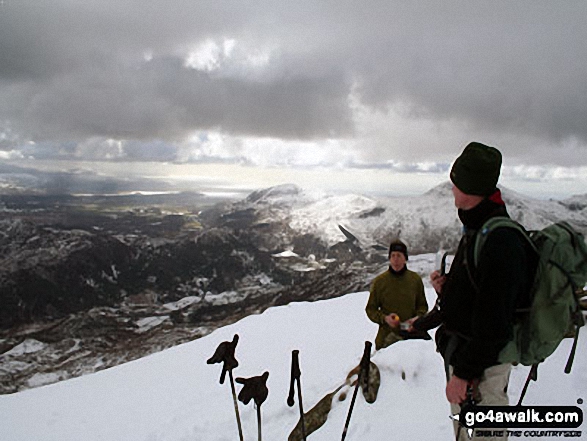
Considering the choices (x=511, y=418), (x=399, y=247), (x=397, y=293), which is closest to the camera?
(x=511, y=418)

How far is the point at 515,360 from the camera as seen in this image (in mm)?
3082

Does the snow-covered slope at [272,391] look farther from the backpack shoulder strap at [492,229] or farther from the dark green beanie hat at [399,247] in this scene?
the backpack shoulder strap at [492,229]

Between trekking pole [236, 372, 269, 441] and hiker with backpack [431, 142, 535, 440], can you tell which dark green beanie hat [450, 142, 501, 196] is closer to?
hiker with backpack [431, 142, 535, 440]

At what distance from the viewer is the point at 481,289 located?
287cm

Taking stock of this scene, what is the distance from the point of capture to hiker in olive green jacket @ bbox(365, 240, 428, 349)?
24.0 ft

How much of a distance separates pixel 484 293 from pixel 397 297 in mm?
4629

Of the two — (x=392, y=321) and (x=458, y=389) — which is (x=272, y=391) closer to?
(x=392, y=321)

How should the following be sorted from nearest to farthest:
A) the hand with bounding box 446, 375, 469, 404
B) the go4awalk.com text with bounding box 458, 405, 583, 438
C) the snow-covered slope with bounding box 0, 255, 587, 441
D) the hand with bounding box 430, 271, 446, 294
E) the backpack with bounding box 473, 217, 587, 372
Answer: the backpack with bounding box 473, 217, 587, 372 → the hand with bounding box 446, 375, 469, 404 → the go4awalk.com text with bounding box 458, 405, 583, 438 → the hand with bounding box 430, 271, 446, 294 → the snow-covered slope with bounding box 0, 255, 587, 441

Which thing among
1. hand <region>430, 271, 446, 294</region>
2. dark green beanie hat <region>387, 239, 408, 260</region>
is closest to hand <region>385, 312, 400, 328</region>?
dark green beanie hat <region>387, 239, 408, 260</region>

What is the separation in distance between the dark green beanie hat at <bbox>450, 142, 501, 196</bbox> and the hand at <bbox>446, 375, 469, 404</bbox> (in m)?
1.54

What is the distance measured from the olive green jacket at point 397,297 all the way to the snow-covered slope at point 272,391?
3.31 ft

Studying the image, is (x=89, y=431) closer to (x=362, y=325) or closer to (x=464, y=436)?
(x=362, y=325)

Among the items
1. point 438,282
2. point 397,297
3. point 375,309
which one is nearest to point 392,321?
point 397,297

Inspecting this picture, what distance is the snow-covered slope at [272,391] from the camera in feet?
20.4
